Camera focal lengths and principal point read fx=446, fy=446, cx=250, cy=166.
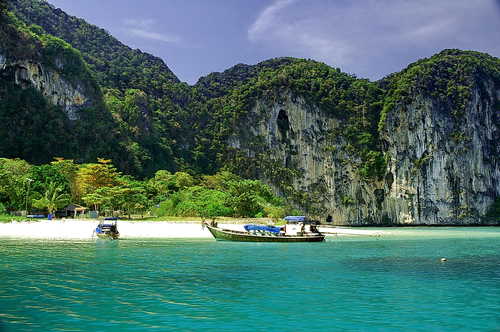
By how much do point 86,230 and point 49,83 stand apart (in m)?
55.3

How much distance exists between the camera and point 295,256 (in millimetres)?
22531

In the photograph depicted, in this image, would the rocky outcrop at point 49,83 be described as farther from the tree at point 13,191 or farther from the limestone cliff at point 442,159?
the limestone cliff at point 442,159

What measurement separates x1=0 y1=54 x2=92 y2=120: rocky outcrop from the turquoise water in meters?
67.0

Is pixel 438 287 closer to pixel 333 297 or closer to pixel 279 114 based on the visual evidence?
pixel 333 297

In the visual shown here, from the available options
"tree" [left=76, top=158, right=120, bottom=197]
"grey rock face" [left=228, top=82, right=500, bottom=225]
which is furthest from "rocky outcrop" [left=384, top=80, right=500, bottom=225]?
"tree" [left=76, top=158, right=120, bottom=197]

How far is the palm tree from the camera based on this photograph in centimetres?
4394

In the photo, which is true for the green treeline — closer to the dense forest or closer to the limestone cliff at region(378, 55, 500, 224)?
the dense forest

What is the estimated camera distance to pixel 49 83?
81.4m

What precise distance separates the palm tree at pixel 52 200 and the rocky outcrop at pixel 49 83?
4034cm

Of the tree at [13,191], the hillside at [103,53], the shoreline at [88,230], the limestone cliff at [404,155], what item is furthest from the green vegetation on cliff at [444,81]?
the tree at [13,191]

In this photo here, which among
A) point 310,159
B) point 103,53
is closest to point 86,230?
point 310,159

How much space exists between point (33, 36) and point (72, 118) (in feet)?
54.4

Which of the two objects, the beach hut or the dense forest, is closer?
the beach hut

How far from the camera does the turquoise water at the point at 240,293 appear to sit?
30.6 ft
